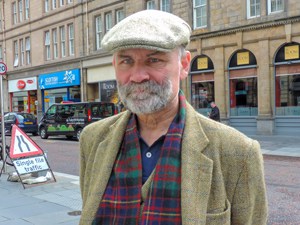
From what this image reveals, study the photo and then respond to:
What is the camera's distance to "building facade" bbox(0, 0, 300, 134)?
18.1 metres

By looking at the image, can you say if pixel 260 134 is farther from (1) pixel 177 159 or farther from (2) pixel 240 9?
(1) pixel 177 159

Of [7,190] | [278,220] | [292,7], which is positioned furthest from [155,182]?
[292,7]

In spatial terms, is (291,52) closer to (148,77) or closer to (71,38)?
(148,77)

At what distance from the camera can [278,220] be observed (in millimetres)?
5801

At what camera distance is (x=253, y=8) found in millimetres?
19156

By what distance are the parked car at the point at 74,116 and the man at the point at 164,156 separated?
1744cm

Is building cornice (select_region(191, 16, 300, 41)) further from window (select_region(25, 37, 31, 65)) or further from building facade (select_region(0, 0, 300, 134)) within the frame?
window (select_region(25, 37, 31, 65))

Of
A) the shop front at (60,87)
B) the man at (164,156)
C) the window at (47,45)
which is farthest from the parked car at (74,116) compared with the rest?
the man at (164,156)

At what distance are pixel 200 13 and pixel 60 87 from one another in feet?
46.4

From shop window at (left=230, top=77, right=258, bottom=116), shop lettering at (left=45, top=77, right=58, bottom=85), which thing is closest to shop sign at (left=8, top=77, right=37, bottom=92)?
shop lettering at (left=45, top=77, right=58, bottom=85)

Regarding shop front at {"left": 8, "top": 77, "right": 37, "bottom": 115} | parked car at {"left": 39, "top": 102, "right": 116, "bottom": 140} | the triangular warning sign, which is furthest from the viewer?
shop front at {"left": 8, "top": 77, "right": 37, "bottom": 115}

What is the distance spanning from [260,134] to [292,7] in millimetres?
5821

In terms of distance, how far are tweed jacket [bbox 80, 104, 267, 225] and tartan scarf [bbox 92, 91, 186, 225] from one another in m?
0.04

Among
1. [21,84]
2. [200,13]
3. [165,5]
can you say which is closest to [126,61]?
[200,13]
